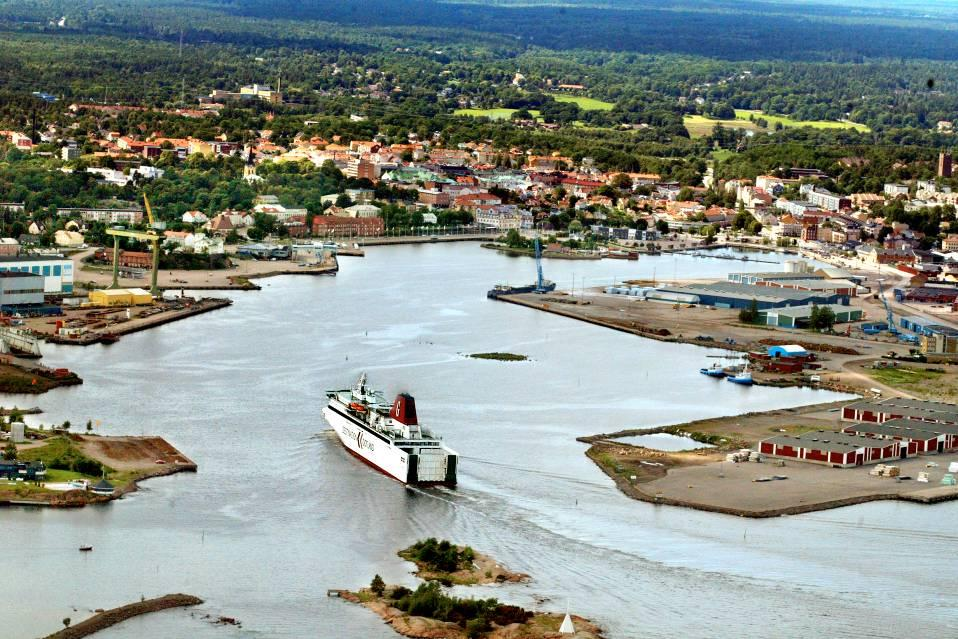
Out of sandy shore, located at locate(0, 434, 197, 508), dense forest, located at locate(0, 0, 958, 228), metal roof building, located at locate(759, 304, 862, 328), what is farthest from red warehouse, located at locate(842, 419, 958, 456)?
dense forest, located at locate(0, 0, 958, 228)

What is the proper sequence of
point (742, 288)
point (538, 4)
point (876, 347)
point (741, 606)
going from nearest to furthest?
1. point (741, 606)
2. point (876, 347)
3. point (742, 288)
4. point (538, 4)

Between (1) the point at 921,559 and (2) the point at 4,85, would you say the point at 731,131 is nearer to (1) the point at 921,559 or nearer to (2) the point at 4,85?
(2) the point at 4,85

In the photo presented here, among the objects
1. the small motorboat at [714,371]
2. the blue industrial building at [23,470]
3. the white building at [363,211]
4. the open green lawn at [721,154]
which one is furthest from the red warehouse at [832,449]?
the open green lawn at [721,154]

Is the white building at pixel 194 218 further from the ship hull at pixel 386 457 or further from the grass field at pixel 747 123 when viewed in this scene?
the grass field at pixel 747 123

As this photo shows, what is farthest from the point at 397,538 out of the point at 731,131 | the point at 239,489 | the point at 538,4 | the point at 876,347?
the point at 538,4

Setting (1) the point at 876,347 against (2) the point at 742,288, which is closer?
(1) the point at 876,347

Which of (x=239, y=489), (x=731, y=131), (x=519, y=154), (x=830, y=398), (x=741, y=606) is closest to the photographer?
(x=741, y=606)
